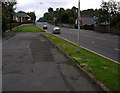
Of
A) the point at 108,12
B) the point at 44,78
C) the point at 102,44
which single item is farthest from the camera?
the point at 108,12

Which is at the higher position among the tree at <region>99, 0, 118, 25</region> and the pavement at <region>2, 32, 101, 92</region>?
the tree at <region>99, 0, 118, 25</region>

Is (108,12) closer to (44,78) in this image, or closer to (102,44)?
(102,44)

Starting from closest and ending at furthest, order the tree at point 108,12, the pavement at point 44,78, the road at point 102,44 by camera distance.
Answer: the pavement at point 44,78
the road at point 102,44
the tree at point 108,12

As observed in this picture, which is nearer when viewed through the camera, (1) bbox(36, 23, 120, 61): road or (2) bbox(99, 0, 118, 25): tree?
(1) bbox(36, 23, 120, 61): road

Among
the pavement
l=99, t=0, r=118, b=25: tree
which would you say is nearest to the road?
the pavement

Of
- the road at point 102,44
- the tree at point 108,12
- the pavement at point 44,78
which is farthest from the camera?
the tree at point 108,12

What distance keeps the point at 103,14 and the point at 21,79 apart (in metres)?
44.4

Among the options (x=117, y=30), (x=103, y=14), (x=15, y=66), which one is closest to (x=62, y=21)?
(x=103, y=14)

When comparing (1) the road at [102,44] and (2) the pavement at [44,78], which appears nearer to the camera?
(2) the pavement at [44,78]

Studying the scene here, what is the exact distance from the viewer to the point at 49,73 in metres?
8.42

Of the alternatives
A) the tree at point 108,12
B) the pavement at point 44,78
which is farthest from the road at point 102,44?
the tree at point 108,12

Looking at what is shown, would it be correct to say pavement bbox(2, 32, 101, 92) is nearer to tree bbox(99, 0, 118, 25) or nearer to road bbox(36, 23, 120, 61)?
road bbox(36, 23, 120, 61)

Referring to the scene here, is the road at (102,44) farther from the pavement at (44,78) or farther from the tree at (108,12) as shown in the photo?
the tree at (108,12)

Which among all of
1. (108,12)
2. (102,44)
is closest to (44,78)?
(102,44)
